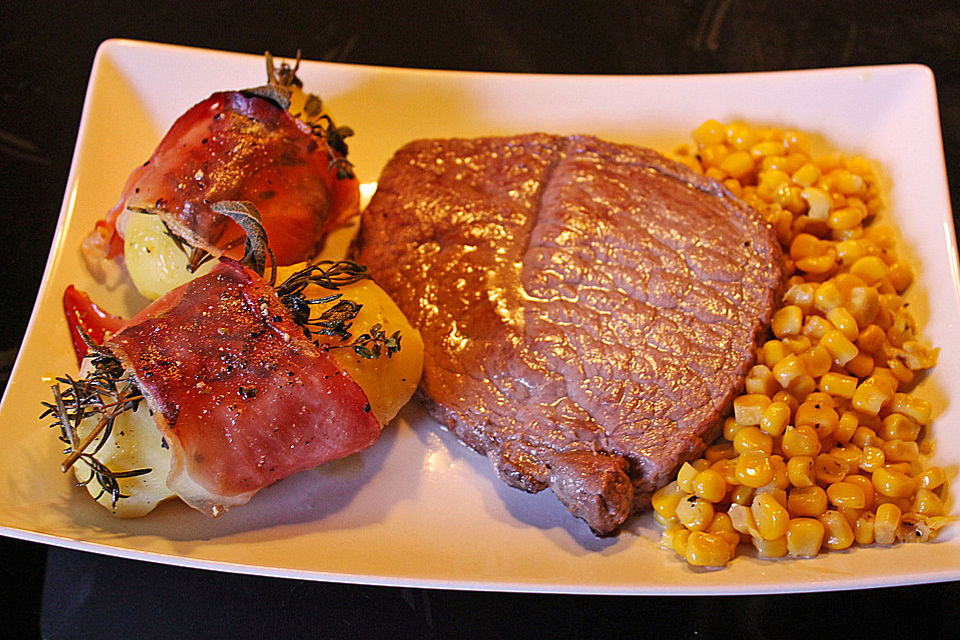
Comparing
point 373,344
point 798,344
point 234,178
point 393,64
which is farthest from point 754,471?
point 393,64

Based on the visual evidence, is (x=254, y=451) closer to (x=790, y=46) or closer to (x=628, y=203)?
(x=628, y=203)

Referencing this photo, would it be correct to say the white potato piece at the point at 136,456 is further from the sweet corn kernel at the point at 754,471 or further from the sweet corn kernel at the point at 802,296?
the sweet corn kernel at the point at 802,296

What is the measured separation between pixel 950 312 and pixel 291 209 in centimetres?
232

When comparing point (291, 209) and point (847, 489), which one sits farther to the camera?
point (291, 209)

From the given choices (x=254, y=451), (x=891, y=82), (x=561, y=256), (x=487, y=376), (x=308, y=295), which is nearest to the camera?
(x=254, y=451)

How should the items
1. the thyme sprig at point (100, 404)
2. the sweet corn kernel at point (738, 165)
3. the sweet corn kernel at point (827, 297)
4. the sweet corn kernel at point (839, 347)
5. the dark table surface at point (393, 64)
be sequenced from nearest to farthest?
the thyme sprig at point (100, 404)
the dark table surface at point (393, 64)
the sweet corn kernel at point (839, 347)
the sweet corn kernel at point (827, 297)
the sweet corn kernel at point (738, 165)

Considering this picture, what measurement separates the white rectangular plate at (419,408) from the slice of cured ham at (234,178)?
41 centimetres

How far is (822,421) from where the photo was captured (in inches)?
95.1

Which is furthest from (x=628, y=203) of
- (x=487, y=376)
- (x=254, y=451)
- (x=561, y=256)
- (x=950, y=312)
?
(x=254, y=451)

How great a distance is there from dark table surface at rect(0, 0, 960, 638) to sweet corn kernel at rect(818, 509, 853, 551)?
0.31 metres

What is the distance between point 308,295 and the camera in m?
2.39

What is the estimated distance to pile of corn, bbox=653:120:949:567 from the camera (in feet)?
7.47

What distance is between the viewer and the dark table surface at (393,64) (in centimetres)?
241

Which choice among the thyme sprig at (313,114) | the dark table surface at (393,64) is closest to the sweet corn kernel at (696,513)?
the dark table surface at (393,64)
